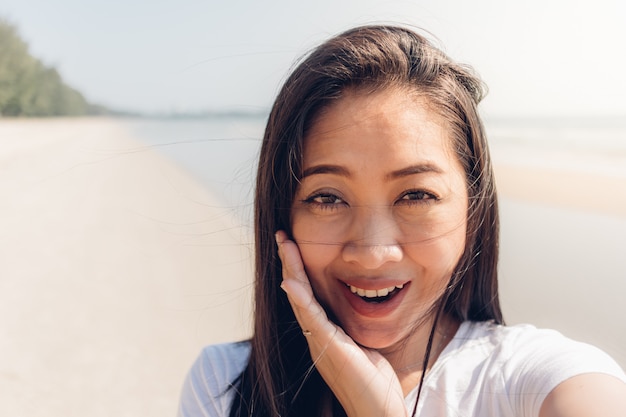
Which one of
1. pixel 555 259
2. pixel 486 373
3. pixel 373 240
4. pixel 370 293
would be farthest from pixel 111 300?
pixel 486 373

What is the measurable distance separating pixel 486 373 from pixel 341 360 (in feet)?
1.39

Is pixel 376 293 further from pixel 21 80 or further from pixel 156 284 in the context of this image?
pixel 21 80

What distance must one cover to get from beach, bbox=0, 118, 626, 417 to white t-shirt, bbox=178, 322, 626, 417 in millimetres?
631

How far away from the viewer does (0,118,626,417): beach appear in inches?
161

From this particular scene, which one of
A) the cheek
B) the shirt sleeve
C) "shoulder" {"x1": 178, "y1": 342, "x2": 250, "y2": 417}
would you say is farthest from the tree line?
the shirt sleeve

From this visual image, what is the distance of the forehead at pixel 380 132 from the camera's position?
5.49 feet

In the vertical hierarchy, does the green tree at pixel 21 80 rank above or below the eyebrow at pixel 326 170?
above

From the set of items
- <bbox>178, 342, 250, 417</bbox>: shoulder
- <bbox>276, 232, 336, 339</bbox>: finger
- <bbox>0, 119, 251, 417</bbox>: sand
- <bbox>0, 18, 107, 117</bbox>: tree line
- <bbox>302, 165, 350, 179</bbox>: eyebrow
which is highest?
<bbox>0, 18, 107, 117</bbox>: tree line

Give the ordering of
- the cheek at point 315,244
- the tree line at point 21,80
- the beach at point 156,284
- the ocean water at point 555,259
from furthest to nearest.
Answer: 1. the tree line at point 21,80
2. the beach at point 156,284
3. the ocean water at point 555,259
4. the cheek at point 315,244

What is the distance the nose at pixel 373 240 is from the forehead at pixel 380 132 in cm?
16

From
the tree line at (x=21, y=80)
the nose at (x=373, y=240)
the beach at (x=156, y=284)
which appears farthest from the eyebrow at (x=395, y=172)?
the tree line at (x=21, y=80)

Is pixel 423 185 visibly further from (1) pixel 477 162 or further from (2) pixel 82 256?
(2) pixel 82 256

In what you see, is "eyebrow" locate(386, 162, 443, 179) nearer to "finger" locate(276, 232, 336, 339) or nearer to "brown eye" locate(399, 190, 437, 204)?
"brown eye" locate(399, 190, 437, 204)

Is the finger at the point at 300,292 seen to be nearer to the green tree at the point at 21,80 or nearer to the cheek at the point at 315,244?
the cheek at the point at 315,244
